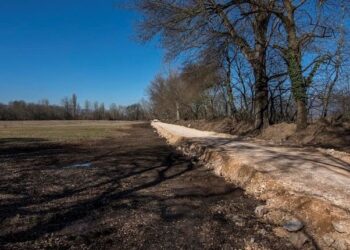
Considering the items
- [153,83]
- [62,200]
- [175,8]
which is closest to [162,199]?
[62,200]

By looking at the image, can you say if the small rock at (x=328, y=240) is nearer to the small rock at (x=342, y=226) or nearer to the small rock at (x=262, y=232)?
the small rock at (x=342, y=226)

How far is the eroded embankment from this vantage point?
560 centimetres

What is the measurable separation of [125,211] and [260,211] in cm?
243

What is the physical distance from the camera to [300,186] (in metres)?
7.68

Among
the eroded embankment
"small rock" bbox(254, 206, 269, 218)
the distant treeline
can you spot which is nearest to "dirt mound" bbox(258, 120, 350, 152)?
the eroded embankment

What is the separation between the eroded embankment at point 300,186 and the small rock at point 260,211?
0.19 ft

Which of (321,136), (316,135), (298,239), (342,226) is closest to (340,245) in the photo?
(342,226)

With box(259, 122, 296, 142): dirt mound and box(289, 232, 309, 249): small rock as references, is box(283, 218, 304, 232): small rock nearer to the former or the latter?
box(289, 232, 309, 249): small rock

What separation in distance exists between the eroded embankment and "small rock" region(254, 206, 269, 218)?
0.19 feet

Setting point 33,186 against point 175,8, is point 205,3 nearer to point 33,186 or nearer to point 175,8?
point 175,8

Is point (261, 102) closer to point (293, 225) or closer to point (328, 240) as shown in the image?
point (293, 225)

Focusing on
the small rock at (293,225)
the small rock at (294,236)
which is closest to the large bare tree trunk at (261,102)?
the small rock at (293,225)

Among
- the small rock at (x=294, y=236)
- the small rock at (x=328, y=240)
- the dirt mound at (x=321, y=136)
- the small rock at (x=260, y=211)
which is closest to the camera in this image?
the small rock at (x=328, y=240)

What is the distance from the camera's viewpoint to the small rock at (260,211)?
6761 millimetres
